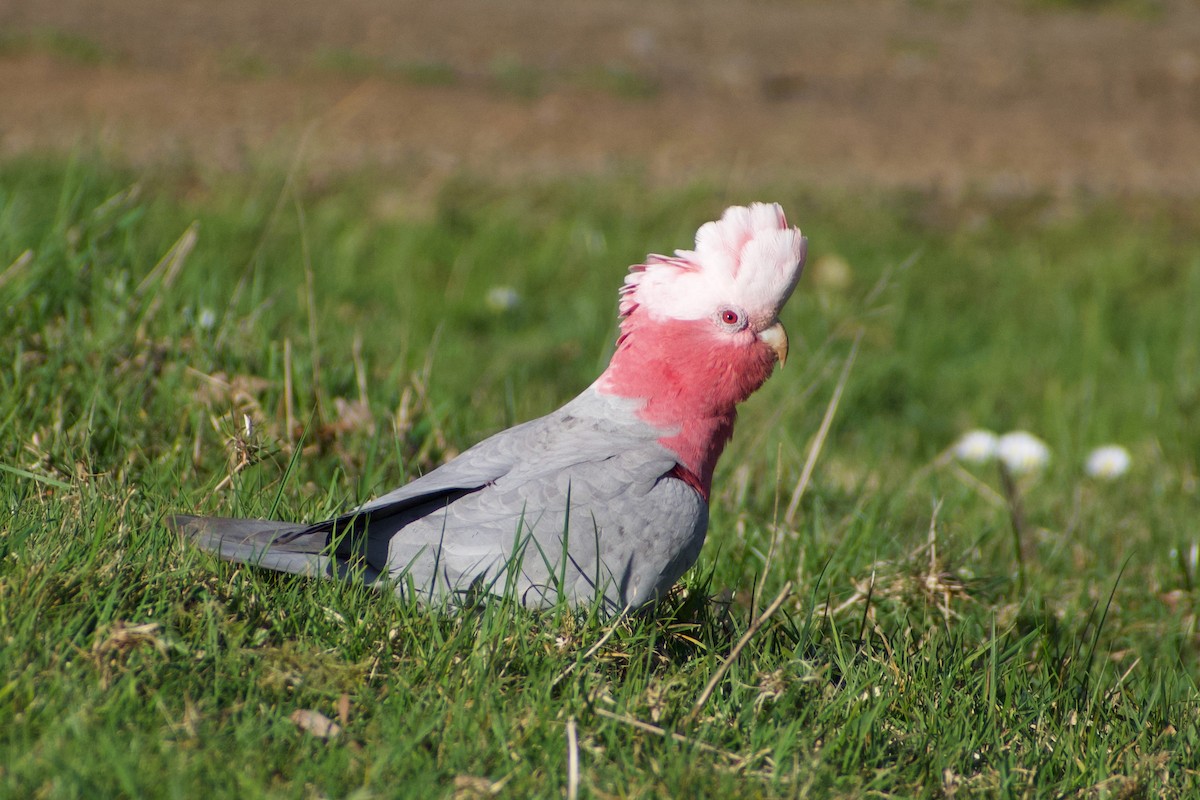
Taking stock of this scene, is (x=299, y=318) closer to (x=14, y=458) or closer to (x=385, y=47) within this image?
(x=14, y=458)

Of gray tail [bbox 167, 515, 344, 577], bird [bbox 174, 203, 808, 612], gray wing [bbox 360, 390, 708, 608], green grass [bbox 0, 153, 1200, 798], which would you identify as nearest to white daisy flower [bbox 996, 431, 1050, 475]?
green grass [bbox 0, 153, 1200, 798]

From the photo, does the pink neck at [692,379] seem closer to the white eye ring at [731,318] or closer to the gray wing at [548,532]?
the white eye ring at [731,318]

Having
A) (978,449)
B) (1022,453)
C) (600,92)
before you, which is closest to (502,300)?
(978,449)

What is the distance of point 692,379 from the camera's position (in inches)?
112

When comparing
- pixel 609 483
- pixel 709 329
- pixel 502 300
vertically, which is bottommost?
pixel 502 300

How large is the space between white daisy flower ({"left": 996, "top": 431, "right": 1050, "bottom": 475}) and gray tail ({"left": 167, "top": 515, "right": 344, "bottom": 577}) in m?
3.52

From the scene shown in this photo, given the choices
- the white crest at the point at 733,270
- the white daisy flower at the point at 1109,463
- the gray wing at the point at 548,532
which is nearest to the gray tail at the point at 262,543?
the gray wing at the point at 548,532

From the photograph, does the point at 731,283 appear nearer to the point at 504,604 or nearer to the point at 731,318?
the point at 731,318

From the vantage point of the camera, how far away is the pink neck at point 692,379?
9.30ft

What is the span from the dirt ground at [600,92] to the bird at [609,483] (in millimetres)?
3353

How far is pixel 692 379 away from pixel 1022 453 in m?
2.88

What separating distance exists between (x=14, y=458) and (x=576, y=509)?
1.49m

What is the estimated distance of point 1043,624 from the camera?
3082 mm

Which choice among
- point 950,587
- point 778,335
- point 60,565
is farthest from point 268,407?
point 950,587
